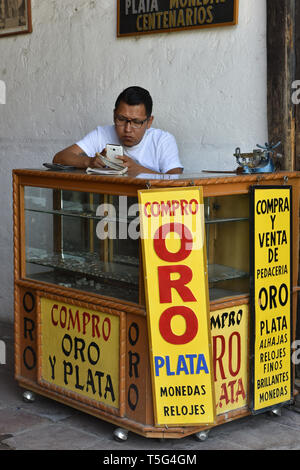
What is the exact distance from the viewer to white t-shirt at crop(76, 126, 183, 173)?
3969mm

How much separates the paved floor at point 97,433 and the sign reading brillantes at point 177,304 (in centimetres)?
21

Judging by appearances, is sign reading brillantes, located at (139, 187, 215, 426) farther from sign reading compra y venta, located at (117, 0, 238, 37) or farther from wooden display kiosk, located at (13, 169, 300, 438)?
sign reading compra y venta, located at (117, 0, 238, 37)

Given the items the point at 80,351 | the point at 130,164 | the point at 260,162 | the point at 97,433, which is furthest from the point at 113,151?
the point at 97,433

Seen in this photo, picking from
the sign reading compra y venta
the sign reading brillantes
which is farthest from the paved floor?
the sign reading compra y venta

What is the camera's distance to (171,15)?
409 cm

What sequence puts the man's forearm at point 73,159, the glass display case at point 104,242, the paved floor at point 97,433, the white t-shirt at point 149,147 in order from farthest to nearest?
the white t-shirt at point 149,147, the man's forearm at point 73,159, the glass display case at point 104,242, the paved floor at point 97,433

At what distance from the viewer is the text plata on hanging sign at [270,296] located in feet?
11.0

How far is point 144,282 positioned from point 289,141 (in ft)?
4.08

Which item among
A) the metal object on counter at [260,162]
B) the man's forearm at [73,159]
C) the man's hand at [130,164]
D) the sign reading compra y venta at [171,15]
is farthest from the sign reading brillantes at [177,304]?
the sign reading compra y venta at [171,15]

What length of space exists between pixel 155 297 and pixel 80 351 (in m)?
0.64

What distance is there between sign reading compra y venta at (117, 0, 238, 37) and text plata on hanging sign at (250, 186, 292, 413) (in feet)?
3.74

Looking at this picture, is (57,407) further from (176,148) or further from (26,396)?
(176,148)

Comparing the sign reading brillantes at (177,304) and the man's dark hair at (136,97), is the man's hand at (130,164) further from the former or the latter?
the sign reading brillantes at (177,304)

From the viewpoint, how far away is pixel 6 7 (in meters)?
5.17
